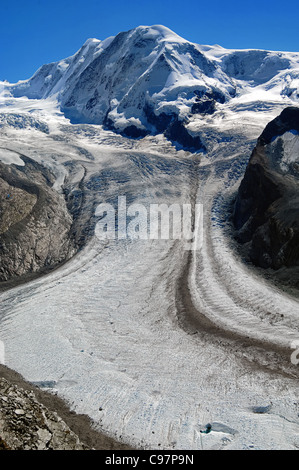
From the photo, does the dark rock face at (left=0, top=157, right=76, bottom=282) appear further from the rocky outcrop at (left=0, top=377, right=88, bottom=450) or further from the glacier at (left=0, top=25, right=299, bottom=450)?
the rocky outcrop at (left=0, top=377, right=88, bottom=450)

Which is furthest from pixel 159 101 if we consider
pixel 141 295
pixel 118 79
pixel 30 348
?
pixel 30 348

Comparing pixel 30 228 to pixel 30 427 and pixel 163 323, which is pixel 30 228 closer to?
pixel 163 323

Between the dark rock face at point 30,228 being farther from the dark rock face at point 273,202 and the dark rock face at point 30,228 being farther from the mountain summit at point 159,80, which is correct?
the mountain summit at point 159,80

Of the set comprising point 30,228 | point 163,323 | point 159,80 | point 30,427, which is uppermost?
A: point 159,80

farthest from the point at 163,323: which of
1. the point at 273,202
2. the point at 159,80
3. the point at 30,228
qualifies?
the point at 159,80

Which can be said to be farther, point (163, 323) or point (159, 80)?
point (159, 80)

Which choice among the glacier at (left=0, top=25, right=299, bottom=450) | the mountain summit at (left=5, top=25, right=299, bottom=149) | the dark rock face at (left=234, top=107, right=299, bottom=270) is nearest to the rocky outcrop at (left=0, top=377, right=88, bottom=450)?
the glacier at (left=0, top=25, right=299, bottom=450)
